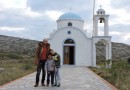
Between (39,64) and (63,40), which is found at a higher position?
(63,40)

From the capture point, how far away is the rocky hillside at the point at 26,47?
6333 cm

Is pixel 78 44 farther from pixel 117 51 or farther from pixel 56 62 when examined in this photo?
pixel 117 51

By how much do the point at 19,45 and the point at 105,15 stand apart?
39.7m

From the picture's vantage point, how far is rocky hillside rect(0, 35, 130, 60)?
63.3 meters

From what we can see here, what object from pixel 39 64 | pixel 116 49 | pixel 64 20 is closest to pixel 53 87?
pixel 39 64

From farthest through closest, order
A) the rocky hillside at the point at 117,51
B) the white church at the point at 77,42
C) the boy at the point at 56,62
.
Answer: the rocky hillside at the point at 117,51 < the white church at the point at 77,42 < the boy at the point at 56,62

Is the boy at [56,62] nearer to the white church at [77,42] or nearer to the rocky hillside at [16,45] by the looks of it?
the white church at [77,42]

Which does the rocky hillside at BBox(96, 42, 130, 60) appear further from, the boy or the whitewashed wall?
the boy

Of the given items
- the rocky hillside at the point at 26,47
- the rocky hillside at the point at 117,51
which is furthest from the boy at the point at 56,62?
the rocky hillside at the point at 26,47

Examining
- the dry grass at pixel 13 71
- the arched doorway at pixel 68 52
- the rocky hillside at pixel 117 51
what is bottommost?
the dry grass at pixel 13 71

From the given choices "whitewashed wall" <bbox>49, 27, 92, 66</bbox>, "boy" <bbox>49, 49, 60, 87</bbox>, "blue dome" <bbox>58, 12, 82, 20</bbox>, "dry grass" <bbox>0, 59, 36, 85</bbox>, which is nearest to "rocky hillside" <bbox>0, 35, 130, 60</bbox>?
"blue dome" <bbox>58, 12, 82, 20</bbox>

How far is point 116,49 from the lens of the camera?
226ft

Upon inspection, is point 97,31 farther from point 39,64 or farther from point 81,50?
point 39,64

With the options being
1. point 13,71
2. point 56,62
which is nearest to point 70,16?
point 13,71
